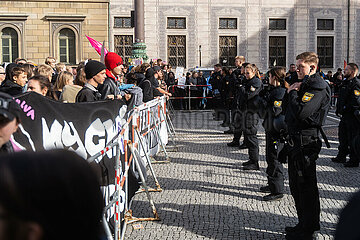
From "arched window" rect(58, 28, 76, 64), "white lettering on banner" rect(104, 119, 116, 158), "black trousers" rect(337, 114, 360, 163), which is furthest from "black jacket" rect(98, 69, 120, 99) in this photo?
"arched window" rect(58, 28, 76, 64)

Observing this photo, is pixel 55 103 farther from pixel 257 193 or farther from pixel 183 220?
pixel 257 193

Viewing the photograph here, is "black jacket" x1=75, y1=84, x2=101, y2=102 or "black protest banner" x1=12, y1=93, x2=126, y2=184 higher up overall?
"black jacket" x1=75, y1=84, x2=101, y2=102

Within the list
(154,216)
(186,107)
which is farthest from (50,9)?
(154,216)

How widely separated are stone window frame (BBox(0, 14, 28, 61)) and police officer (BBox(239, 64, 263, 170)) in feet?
78.1

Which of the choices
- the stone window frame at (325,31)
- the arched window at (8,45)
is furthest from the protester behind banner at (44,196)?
the stone window frame at (325,31)

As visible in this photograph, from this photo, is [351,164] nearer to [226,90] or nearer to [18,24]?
[226,90]

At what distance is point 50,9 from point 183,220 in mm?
25942

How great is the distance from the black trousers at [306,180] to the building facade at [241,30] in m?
29.7

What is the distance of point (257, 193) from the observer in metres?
7.31

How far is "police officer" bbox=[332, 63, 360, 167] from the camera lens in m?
9.20

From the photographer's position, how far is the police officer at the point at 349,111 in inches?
362

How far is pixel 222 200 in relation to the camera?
6.91 meters

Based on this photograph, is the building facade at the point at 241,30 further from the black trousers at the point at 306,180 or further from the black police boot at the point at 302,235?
the black police boot at the point at 302,235

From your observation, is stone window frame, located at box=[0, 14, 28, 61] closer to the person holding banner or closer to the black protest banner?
the person holding banner
